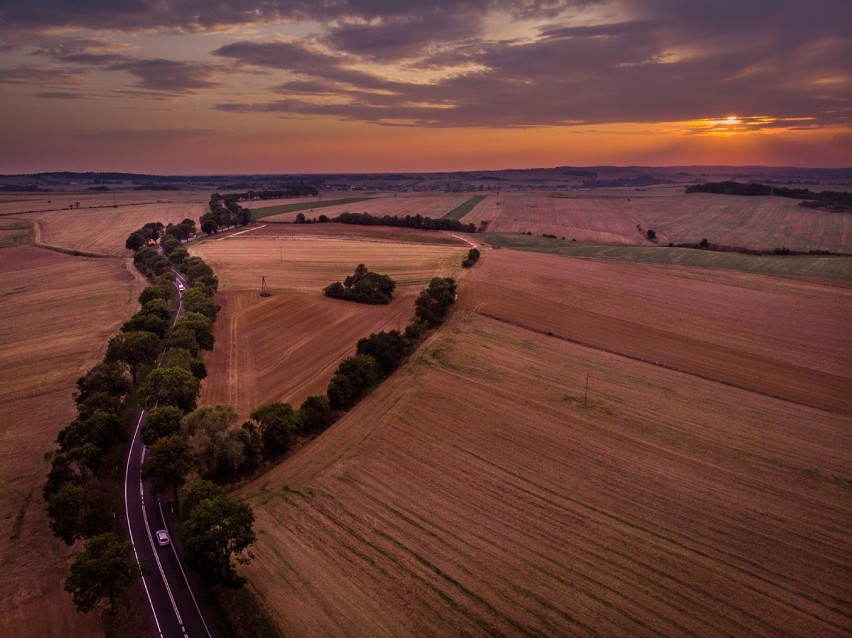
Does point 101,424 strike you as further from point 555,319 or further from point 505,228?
point 505,228

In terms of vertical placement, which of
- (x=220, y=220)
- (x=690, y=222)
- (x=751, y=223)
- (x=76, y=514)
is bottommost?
(x=76, y=514)

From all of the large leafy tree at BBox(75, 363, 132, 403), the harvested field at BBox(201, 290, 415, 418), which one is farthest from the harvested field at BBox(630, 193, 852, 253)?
the large leafy tree at BBox(75, 363, 132, 403)

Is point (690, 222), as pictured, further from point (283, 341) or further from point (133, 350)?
point (133, 350)

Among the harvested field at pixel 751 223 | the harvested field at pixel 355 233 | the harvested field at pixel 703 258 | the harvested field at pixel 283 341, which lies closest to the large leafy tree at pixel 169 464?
the harvested field at pixel 283 341

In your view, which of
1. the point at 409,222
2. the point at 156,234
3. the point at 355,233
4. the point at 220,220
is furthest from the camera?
the point at 220,220

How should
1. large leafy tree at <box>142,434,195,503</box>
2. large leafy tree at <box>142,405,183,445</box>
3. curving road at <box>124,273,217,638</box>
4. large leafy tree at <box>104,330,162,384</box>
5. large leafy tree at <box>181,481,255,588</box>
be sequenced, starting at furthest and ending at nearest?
→ large leafy tree at <box>104,330,162,384</box>, large leafy tree at <box>142,405,183,445</box>, large leafy tree at <box>142,434,195,503</box>, large leafy tree at <box>181,481,255,588</box>, curving road at <box>124,273,217,638</box>

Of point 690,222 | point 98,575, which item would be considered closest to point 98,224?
point 98,575

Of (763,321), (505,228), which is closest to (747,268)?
(763,321)

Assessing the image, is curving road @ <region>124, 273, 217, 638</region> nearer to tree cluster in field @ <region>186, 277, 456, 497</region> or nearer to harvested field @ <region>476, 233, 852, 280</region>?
tree cluster in field @ <region>186, 277, 456, 497</region>
